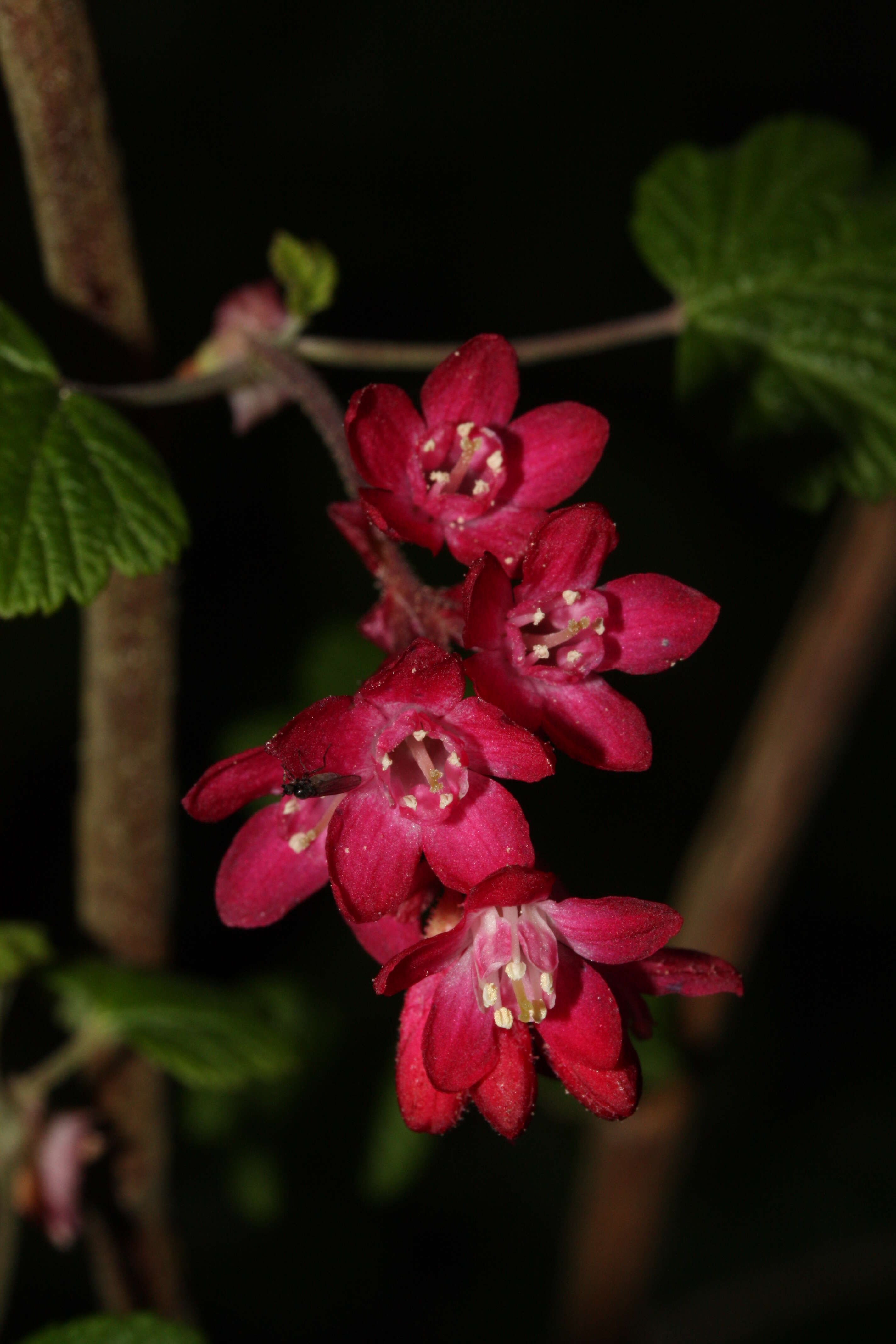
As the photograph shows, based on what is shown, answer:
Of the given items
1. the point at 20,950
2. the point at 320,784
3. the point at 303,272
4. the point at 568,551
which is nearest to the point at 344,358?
the point at 303,272

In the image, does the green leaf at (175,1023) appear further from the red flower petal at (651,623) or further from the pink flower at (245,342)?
the red flower petal at (651,623)

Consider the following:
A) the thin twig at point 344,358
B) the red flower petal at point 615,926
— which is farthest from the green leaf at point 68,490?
the red flower petal at point 615,926

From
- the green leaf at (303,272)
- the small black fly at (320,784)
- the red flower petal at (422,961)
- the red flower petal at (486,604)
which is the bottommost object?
the red flower petal at (422,961)

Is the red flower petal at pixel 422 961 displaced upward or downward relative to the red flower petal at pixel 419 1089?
upward

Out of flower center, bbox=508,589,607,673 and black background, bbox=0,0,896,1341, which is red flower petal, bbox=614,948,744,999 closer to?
flower center, bbox=508,589,607,673

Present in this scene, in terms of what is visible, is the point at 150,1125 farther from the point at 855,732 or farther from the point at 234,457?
the point at 855,732

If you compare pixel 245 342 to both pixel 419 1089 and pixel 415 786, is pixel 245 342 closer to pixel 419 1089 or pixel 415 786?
pixel 415 786

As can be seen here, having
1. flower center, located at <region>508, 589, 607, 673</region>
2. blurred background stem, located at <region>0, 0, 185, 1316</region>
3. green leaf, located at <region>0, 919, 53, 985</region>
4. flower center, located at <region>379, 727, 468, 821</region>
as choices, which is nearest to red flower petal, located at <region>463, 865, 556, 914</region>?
flower center, located at <region>379, 727, 468, 821</region>
